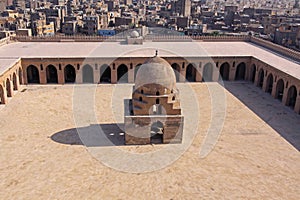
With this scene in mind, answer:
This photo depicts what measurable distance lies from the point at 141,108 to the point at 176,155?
3.35 m

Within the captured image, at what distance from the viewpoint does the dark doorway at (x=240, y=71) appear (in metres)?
33.0

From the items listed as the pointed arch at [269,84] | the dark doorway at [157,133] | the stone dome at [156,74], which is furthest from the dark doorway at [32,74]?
the pointed arch at [269,84]

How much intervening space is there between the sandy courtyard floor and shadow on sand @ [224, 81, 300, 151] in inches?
2.8

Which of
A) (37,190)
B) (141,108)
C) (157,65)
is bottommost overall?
(37,190)

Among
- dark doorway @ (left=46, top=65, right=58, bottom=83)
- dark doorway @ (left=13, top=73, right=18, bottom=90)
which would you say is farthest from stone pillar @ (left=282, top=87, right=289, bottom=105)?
dark doorway @ (left=13, top=73, right=18, bottom=90)

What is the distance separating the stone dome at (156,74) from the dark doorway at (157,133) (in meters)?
2.47

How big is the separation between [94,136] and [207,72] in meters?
16.4

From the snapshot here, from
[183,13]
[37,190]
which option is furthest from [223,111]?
[183,13]

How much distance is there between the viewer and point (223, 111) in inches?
947

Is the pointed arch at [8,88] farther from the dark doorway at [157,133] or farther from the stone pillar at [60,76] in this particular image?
the dark doorway at [157,133]

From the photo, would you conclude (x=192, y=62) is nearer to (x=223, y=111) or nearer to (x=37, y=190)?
(x=223, y=111)

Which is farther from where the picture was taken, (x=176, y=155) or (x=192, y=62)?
(x=192, y=62)

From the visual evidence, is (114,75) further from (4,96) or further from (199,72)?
(4,96)

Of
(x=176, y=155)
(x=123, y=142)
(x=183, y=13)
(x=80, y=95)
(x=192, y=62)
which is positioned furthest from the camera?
(x=183, y=13)
